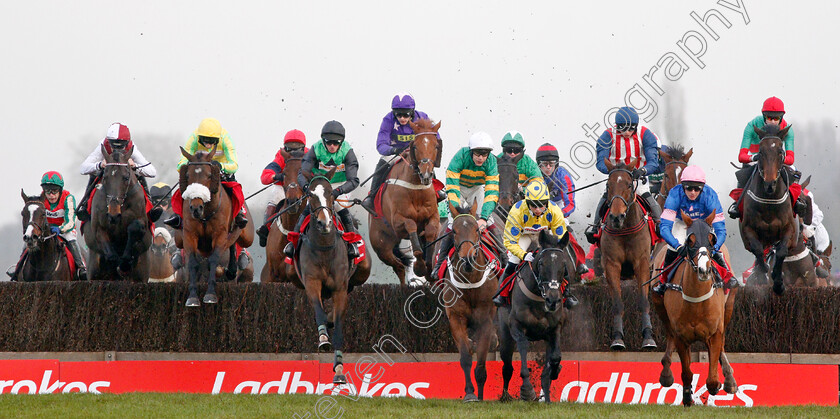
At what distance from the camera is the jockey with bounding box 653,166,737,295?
11.2 m

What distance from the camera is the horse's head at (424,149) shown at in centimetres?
1290

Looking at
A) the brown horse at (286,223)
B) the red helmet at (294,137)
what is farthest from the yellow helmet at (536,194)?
the red helmet at (294,137)

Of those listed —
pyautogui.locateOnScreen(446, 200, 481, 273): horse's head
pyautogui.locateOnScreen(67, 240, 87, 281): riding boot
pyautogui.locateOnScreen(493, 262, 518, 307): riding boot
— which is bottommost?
pyautogui.locateOnScreen(67, 240, 87, 281): riding boot

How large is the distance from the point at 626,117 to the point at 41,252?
27.3ft

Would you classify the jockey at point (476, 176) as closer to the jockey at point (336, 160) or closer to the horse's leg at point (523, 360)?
the jockey at point (336, 160)

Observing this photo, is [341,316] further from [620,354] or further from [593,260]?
[593,260]

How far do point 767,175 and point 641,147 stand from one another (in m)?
1.63

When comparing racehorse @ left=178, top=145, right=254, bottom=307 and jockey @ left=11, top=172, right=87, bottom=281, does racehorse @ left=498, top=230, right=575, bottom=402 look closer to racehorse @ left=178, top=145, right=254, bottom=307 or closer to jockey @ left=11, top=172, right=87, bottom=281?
racehorse @ left=178, top=145, right=254, bottom=307

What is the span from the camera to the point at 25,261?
15672 millimetres

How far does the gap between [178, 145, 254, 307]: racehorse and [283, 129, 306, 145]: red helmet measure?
5.66ft

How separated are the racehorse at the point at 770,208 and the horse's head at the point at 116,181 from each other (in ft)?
25.8

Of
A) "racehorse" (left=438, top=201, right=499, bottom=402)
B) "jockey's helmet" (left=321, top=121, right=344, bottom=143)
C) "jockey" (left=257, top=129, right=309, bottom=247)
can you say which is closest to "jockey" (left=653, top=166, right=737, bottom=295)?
"racehorse" (left=438, top=201, right=499, bottom=402)

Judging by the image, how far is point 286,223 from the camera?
1404cm

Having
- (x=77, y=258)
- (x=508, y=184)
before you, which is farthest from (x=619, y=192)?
(x=77, y=258)
